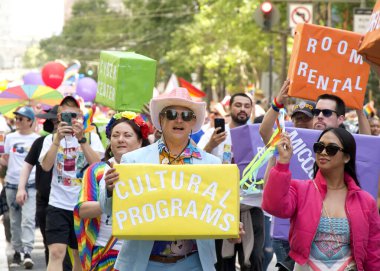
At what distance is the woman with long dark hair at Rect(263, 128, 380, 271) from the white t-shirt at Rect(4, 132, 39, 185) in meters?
8.02

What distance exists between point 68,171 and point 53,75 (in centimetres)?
1659

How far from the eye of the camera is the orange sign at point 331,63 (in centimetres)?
916

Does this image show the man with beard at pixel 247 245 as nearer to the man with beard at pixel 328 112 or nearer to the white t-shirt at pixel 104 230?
the man with beard at pixel 328 112

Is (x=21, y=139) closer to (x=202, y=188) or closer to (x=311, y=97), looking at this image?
(x=311, y=97)

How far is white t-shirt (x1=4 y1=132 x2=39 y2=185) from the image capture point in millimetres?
14391

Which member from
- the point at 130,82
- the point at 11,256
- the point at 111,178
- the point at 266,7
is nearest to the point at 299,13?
the point at 266,7

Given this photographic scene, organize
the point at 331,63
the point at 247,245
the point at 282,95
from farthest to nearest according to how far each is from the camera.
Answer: the point at 247,245 < the point at 331,63 < the point at 282,95

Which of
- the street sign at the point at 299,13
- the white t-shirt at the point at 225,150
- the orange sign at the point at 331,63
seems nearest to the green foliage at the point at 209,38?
the street sign at the point at 299,13

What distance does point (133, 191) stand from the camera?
20.7 feet

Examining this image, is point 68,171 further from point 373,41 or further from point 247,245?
point 373,41

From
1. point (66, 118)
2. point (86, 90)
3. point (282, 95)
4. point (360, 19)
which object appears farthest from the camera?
point (360, 19)

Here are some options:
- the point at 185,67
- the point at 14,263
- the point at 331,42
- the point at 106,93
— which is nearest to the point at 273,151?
the point at 331,42

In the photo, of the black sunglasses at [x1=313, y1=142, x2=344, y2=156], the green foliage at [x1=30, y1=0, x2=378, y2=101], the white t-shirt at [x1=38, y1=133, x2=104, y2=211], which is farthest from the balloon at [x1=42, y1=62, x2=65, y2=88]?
the black sunglasses at [x1=313, y1=142, x2=344, y2=156]

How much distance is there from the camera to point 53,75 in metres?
27.0
